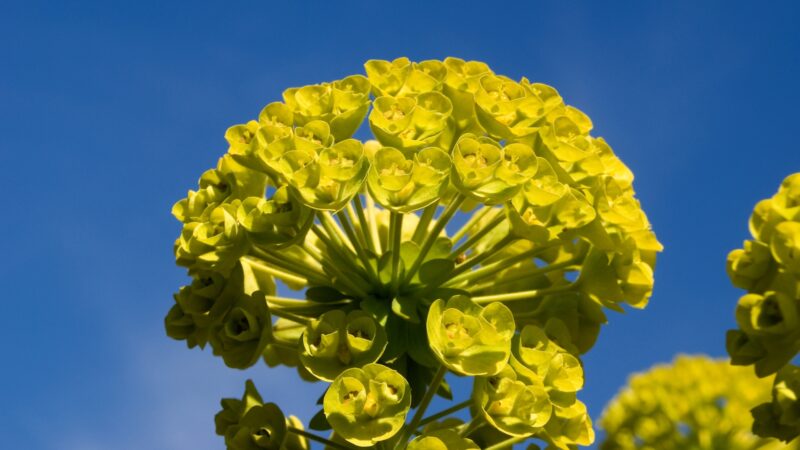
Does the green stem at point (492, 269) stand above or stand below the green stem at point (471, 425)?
above

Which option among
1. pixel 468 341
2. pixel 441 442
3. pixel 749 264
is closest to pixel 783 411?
pixel 749 264

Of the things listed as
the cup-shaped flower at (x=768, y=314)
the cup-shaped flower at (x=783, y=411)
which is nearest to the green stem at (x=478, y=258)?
the cup-shaped flower at (x=768, y=314)

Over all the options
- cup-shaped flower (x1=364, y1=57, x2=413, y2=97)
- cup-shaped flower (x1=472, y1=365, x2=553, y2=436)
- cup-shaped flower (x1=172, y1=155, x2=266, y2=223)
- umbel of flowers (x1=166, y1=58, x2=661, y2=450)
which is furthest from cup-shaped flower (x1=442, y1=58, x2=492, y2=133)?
cup-shaped flower (x1=472, y1=365, x2=553, y2=436)

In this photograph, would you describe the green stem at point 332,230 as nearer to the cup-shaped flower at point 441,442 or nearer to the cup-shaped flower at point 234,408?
the cup-shaped flower at point 234,408

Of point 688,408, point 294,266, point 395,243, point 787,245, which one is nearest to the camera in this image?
point 787,245

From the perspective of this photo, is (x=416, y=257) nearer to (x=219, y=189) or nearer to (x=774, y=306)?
(x=219, y=189)

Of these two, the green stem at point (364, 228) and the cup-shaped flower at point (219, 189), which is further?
the cup-shaped flower at point (219, 189)
